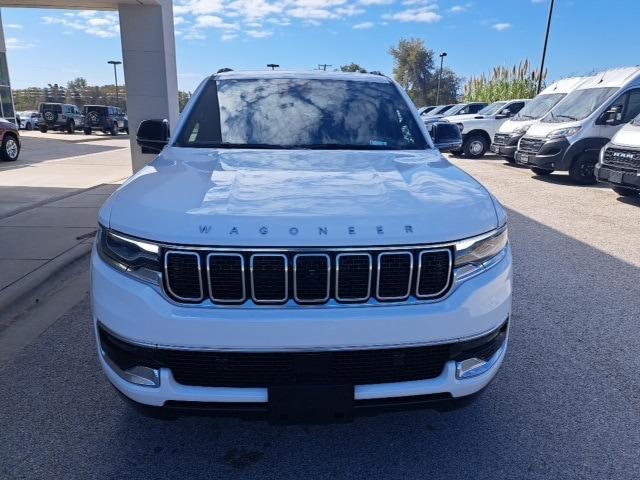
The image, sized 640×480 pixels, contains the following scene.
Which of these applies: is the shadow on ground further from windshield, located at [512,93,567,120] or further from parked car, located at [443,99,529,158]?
parked car, located at [443,99,529,158]

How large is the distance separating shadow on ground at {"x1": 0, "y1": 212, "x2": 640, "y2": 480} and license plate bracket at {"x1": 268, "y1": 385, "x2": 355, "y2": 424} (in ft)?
1.65

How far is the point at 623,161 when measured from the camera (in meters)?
8.27

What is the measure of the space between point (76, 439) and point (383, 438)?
1.56 metres

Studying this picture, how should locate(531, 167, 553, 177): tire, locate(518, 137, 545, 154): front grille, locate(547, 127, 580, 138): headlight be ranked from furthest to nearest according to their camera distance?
locate(531, 167, 553, 177): tire
locate(518, 137, 545, 154): front grille
locate(547, 127, 580, 138): headlight

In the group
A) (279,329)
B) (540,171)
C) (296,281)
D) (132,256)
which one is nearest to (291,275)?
(296,281)

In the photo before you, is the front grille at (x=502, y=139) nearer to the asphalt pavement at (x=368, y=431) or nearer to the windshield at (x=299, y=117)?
the asphalt pavement at (x=368, y=431)

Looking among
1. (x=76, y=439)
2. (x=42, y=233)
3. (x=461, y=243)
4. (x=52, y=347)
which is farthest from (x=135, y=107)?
(x=461, y=243)

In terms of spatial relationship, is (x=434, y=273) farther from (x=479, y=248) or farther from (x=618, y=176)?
(x=618, y=176)

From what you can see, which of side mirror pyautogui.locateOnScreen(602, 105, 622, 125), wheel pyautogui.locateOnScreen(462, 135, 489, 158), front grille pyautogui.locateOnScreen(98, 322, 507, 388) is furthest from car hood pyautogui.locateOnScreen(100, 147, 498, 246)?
wheel pyautogui.locateOnScreen(462, 135, 489, 158)

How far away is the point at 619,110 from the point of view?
10430 millimetres

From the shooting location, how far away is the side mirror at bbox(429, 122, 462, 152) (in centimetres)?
382

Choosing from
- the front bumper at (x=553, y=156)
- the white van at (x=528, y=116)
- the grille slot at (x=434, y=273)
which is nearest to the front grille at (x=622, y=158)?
the front bumper at (x=553, y=156)

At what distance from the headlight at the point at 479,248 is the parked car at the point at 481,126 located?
49.7 ft

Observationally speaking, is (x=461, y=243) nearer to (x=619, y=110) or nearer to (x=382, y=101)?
(x=382, y=101)
